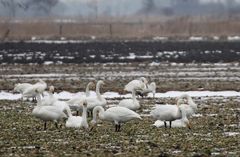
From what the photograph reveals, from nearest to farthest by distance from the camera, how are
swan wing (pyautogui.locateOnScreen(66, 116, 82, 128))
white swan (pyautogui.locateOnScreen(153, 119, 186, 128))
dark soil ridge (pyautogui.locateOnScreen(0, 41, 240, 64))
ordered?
swan wing (pyautogui.locateOnScreen(66, 116, 82, 128)), white swan (pyautogui.locateOnScreen(153, 119, 186, 128)), dark soil ridge (pyautogui.locateOnScreen(0, 41, 240, 64))

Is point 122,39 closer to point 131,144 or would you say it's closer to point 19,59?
point 19,59

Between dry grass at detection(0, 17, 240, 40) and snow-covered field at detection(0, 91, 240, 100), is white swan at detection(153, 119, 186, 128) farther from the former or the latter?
dry grass at detection(0, 17, 240, 40)

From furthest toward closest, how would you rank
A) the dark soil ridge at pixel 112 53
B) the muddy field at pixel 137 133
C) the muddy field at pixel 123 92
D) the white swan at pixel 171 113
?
the dark soil ridge at pixel 112 53
the white swan at pixel 171 113
the muddy field at pixel 123 92
the muddy field at pixel 137 133

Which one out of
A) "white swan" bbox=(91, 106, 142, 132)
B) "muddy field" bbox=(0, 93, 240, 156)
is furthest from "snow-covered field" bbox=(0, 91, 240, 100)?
"white swan" bbox=(91, 106, 142, 132)

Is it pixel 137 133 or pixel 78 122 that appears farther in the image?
pixel 78 122

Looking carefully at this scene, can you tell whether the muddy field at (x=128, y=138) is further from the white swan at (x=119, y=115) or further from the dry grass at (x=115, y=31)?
the dry grass at (x=115, y=31)

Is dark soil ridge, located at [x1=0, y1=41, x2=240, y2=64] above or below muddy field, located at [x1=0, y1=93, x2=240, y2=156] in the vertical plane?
above

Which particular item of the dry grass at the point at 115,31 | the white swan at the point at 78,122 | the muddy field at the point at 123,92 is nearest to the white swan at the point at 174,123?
the muddy field at the point at 123,92

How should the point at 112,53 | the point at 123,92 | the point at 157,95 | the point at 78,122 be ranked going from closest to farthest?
1. the point at 78,122
2. the point at 157,95
3. the point at 123,92
4. the point at 112,53

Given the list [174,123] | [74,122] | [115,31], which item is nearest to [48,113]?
[74,122]

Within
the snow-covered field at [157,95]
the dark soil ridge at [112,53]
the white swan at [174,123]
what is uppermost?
the dark soil ridge at [112,53]

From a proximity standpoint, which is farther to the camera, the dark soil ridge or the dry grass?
the dry grass

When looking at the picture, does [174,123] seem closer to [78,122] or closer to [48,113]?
[78,122]

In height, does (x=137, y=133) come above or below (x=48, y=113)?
below
